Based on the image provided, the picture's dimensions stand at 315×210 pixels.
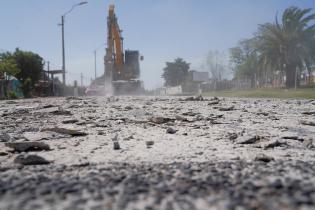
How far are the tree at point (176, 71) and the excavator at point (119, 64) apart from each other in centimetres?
6706

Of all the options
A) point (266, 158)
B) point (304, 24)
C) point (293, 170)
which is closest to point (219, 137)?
point (266, 158)

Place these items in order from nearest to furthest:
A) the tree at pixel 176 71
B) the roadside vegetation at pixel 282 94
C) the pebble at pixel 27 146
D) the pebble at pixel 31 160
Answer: the pebble at pixel 31 160 < the pebble at pixel 27 146 < the roadside vegetation at pixel 282 94 < the tree at pixel 176 71

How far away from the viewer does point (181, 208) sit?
1.67m

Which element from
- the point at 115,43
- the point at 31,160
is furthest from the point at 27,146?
the point at 115,43

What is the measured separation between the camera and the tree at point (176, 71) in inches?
3694

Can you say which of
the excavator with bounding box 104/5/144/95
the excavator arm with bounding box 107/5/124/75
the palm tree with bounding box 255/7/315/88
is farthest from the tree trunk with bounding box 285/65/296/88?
the excavator arm with bounding box 107/5/124/75

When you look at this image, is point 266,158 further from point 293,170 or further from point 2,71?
point 2,71

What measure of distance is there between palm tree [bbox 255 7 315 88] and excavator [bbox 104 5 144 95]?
1031 cm

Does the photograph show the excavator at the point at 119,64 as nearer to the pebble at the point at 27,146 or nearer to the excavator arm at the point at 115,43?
the excavator arm at the point at 115,43

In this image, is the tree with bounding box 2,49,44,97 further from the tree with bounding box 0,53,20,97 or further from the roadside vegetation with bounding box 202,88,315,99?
the roadside vegetation with bounding box 202,88,315,99

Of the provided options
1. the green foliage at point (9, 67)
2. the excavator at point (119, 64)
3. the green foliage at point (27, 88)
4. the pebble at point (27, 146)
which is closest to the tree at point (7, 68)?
the green foliage at point (9, 67)

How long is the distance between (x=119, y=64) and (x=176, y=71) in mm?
68789

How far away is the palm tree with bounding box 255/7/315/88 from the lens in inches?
1070

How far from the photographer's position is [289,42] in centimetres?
2756
